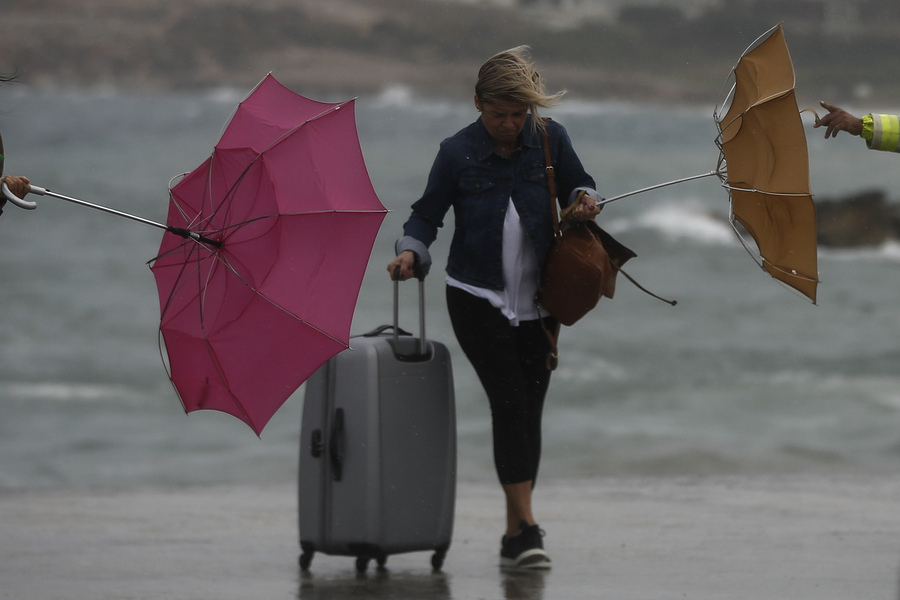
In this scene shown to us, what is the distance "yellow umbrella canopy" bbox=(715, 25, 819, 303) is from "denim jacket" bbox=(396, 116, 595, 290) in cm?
54

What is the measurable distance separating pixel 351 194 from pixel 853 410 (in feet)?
27.7

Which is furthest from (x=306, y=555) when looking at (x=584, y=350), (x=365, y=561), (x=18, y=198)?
(x=584, y=350)

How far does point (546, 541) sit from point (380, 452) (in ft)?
3.70

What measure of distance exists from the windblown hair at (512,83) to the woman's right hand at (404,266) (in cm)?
56

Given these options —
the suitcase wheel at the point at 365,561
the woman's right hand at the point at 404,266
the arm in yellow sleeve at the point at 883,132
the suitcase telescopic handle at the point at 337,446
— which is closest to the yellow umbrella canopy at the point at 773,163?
the arm in yellow sleeve at the point at 883,132

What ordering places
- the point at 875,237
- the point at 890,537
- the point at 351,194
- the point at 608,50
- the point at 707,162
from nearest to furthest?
the point at 351,194, the point at 890,537, the point at 875,237, the point at 707,162, the point at 608,50

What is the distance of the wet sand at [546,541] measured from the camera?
14.6 ft

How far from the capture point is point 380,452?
15.2 feet

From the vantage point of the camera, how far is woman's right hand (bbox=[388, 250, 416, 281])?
4.61m

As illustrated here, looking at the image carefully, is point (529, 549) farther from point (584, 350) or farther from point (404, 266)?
point (584, 350)

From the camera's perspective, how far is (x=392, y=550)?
4664mm

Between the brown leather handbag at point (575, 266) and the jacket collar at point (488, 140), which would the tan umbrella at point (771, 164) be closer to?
the brown leather handbag at point (575, 266)

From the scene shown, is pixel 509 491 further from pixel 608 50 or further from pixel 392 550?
pixel 608 50

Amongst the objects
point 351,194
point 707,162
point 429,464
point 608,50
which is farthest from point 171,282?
point 608,50
